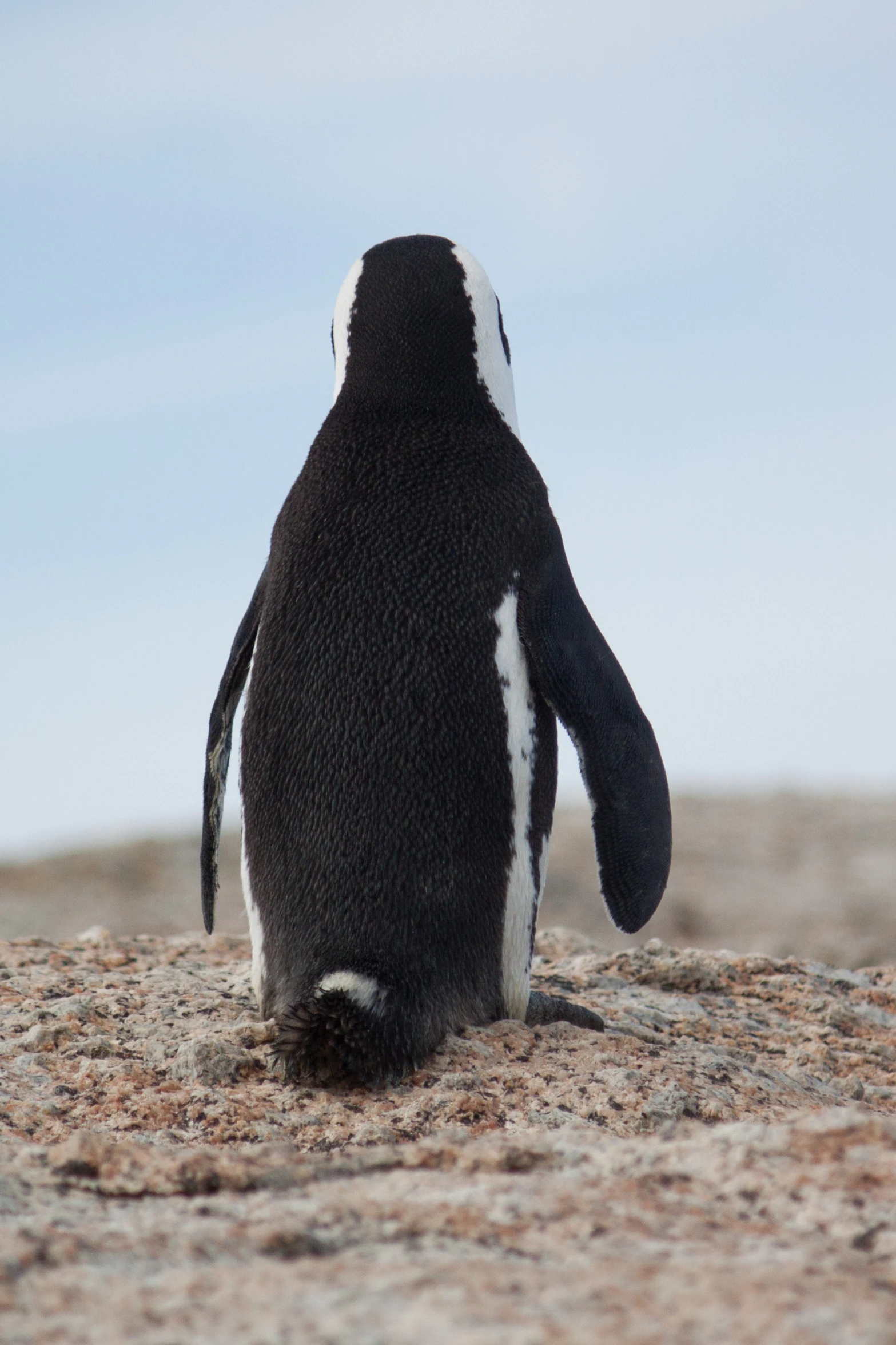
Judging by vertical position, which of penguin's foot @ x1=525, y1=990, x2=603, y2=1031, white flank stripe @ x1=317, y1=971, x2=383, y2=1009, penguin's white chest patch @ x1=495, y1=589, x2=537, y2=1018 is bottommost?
penguin's foot @ x1=525, y1=990, x2=603, y2=1031

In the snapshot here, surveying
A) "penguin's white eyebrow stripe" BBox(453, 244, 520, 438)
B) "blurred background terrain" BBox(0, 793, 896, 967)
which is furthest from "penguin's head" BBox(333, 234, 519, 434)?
"blurred background terrain" BBox(0, 793, 896, 967)

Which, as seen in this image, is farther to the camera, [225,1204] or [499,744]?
[499,744]

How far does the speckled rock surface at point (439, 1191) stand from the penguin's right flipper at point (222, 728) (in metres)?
0.47

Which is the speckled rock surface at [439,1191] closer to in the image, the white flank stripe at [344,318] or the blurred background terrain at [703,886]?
the white flank stripe at [344,318]

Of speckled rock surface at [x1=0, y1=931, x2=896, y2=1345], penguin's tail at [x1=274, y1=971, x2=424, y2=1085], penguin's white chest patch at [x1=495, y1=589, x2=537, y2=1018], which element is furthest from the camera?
penguin's white chest patch at [x1=495, y1=589, x2=537, y2=1018]

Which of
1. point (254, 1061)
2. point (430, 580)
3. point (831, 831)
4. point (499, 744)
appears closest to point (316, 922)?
point (254, 1061)

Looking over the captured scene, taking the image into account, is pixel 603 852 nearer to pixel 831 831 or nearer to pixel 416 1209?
pixel 416 1209

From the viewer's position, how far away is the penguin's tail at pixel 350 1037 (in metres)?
3.22

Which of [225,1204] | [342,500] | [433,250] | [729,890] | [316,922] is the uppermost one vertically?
[433,250]

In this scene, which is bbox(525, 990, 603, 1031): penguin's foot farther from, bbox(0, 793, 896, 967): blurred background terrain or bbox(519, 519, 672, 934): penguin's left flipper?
bbox(0, 793, 896, 967): blurred background terrain

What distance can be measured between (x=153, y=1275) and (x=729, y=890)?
9428 mm

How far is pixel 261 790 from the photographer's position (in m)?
3.54

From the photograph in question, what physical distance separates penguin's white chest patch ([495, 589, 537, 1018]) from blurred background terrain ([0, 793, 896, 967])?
5.15 m

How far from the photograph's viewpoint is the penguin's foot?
12.3 ft
